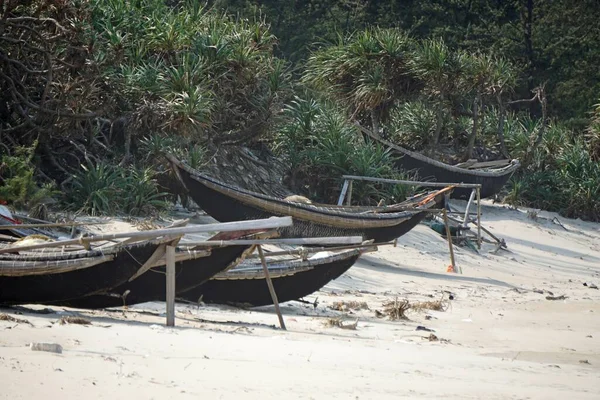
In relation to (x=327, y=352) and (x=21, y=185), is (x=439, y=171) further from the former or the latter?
(x=327, y=352)

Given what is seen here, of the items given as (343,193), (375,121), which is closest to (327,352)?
(343,193)

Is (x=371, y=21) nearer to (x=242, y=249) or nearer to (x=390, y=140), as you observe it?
(x=390, y=140)

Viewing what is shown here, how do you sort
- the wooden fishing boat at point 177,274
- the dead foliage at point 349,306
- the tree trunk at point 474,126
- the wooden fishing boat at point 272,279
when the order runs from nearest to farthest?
the wooden fishing boat at point 177,274 → the wooden fishing boat at point 272,279 → the dead foliage at point 349,306 → the tree trunk at point 474,126

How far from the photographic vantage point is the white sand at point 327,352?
606 cm

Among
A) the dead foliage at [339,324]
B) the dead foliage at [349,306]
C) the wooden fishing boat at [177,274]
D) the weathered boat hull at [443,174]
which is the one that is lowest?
the dead foliage at [349,306]

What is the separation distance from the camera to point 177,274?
9.44 meters

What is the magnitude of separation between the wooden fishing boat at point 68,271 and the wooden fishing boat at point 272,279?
125 centimetres

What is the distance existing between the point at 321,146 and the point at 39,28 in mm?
6046

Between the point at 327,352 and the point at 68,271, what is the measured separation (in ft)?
7.95

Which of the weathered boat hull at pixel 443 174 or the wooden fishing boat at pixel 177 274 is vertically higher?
the weathered boat hull at pixel 443 174

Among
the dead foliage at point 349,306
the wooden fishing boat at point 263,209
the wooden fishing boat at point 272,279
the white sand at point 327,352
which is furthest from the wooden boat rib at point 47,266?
the wooden fishing boat at point 263,209

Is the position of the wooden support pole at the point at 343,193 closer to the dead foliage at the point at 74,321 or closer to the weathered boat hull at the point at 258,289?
the weathered boat hull at the point at 258,289

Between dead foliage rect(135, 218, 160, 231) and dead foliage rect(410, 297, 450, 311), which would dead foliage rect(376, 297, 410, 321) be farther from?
dead foliage rect(135, 218, 160, 231)

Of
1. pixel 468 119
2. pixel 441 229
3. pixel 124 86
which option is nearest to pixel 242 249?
pixel 124 86
